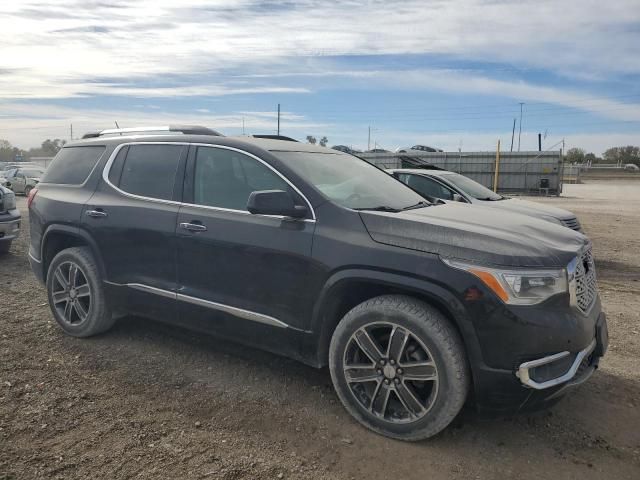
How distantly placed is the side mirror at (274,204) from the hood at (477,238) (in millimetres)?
437

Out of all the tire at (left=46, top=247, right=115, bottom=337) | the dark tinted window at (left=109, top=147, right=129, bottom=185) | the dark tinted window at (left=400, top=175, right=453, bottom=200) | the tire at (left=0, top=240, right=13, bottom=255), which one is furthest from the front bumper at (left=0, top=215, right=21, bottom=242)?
the dark tinted window at (left=400, top=175, right=453, bottom=200)

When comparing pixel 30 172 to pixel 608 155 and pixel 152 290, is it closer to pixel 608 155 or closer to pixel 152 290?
pixel 152 290

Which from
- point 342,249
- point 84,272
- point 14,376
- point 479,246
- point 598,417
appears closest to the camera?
point 479,246

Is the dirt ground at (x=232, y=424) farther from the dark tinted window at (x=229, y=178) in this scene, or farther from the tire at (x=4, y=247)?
the tire at (x=4, y=247)

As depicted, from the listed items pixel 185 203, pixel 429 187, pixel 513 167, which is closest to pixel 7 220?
pixel 185 203

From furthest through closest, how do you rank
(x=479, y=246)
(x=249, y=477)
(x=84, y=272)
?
(x=84, y=272)
(x=479, y=246)
(x=249, y=477)

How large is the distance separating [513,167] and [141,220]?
26.3m

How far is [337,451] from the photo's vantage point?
9.58 ft

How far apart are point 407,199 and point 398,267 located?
1103 mm

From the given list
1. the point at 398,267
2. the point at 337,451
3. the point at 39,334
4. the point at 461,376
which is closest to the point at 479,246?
the point at 398,267

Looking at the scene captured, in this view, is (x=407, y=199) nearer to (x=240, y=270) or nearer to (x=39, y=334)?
(x=240, y=270)

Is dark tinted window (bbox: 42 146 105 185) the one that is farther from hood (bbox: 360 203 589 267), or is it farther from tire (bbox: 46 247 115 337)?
hood (bbox: 360 203 589 267)

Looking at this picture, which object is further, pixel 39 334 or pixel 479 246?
pixel 39 334

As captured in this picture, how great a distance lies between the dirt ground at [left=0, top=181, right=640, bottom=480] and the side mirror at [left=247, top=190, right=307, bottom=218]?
4.22ft
